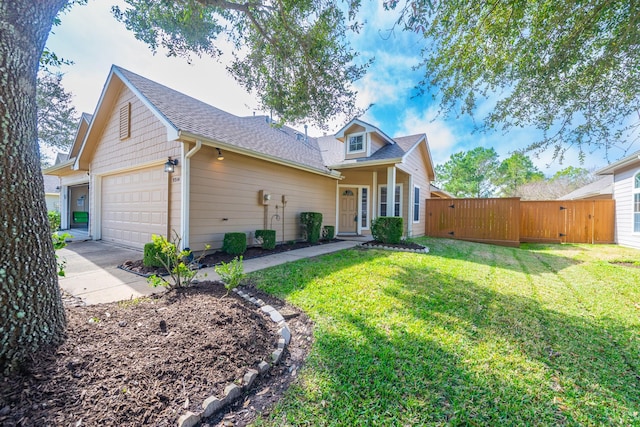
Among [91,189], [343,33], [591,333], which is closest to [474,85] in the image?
[343,33]

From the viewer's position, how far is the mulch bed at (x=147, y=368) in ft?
4.95

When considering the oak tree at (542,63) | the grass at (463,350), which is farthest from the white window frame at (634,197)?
the oak tree at (542,63)

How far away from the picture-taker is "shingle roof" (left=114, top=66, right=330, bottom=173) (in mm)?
6184

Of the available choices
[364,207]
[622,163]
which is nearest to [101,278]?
[364,207]

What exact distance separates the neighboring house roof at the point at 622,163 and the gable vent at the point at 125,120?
1566cm

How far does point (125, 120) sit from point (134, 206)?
2.63m

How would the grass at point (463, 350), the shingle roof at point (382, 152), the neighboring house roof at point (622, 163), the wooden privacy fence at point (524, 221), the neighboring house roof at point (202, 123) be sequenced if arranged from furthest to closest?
the wooden privacy fence at point (524, 221), the shingle roof at point (382, 152), the neighboring house roof at point (622, 163), the neighboring house roof at point (202, 123), the grass at point (463, 350)

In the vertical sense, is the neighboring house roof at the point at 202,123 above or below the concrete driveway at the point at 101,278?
above

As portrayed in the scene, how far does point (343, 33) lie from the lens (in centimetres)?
530

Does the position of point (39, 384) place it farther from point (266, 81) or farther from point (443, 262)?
point (443, 262)

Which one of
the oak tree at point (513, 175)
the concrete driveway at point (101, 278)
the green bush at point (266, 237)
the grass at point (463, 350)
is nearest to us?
the grass at point (463, 350)

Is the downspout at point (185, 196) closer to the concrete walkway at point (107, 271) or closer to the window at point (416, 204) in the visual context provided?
the concrete walkway at point (107, 271)

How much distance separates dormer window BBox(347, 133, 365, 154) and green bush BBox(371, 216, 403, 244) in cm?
351

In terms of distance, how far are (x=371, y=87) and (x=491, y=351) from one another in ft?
21.1
